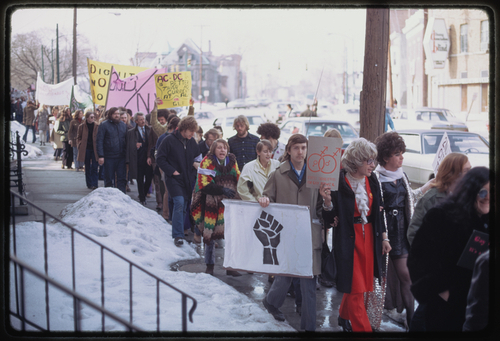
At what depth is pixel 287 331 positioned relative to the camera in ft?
15.4

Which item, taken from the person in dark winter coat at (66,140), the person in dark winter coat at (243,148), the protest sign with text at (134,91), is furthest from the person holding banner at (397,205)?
the person in dark winter coat at (66,140)

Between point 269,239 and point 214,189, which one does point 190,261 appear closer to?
point 214,189

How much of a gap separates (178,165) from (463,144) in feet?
23.2

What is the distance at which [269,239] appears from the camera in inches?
196

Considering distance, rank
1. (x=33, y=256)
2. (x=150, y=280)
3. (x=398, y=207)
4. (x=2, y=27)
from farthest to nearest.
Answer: (x=150, y=280) < (x=33, y=256) < (x=398, y=207) < (x=2, y=27)

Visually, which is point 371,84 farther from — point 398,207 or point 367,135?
point 398,207

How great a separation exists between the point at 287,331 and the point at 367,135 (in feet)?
12.3

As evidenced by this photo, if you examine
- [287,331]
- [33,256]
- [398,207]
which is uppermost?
[398,207]

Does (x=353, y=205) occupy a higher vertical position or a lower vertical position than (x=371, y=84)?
lower

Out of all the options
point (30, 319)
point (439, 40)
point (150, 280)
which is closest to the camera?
point (30, 319)

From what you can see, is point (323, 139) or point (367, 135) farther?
point (367, 135)

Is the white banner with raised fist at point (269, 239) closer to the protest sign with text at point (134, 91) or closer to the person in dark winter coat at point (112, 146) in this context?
the person in dark winter coat at point (112, 146)

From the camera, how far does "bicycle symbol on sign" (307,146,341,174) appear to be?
454 cm

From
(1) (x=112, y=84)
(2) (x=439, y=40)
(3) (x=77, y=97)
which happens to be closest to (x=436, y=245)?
(1) (x=112, y=84)
